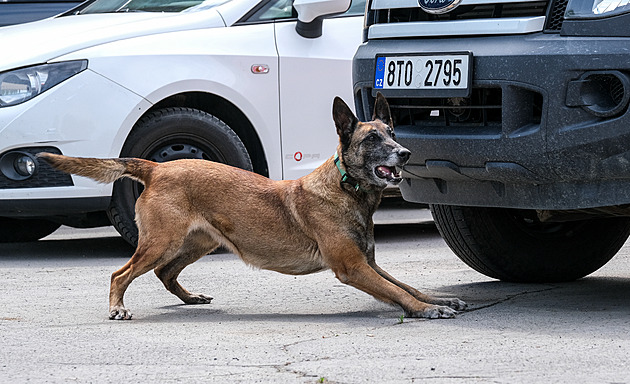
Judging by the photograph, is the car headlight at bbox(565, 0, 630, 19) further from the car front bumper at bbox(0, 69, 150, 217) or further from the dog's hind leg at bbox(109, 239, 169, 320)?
the car front bumper at bbox(0, 69, 150, 217)

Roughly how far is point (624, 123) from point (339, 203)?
1397 mm

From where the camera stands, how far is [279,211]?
475 cm

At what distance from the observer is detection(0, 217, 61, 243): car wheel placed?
7160 mm

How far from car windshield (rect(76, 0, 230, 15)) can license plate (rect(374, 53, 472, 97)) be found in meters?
2.35

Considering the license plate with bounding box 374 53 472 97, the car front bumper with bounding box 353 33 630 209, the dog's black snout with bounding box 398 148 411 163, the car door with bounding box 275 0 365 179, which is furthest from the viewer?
the car door with bounding box 275 0 365 179

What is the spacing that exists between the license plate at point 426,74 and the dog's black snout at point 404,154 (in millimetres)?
244

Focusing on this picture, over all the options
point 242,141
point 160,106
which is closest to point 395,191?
point 242,141

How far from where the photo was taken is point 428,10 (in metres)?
4.28

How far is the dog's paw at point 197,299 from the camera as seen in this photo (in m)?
4.98

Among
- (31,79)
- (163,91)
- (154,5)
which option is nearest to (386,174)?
(163,91)

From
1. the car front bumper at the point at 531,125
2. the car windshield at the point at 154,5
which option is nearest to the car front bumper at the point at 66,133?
the car windshield at the point at 154,5

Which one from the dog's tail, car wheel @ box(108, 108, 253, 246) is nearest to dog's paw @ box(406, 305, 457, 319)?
the dog's tail

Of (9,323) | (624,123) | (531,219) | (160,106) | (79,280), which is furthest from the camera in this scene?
(160,106)

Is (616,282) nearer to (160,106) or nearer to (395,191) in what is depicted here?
(395,191)
